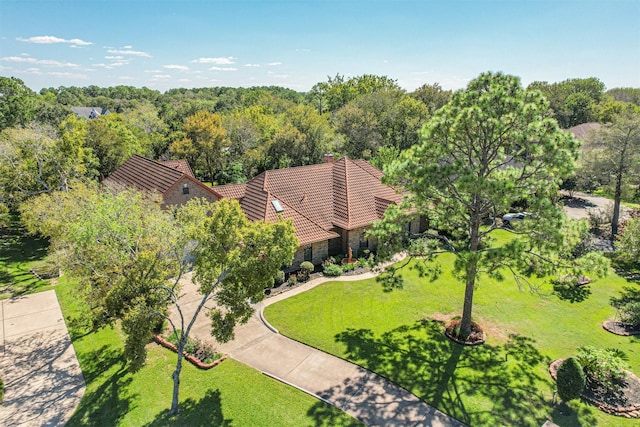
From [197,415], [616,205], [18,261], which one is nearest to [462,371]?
[197,415]

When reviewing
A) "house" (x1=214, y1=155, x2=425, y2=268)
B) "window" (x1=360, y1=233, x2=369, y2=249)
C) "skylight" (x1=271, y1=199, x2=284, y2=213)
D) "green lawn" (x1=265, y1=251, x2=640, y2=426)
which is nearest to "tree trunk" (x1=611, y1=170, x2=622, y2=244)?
"green lawn" (x1=265, y1=251, x2=640, y2=426)

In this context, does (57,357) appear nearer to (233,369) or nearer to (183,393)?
(183,393)

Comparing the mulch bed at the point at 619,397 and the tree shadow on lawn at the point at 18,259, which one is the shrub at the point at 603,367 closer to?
the mulch bed at the point at 619,397

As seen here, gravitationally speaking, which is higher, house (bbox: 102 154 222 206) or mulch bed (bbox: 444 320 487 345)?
house (bbox: 102 154 222 206)

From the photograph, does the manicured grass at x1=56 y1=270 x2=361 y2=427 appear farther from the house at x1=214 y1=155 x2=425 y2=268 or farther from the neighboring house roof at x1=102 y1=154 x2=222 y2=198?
the neighboring house roof at x1=102 y1=154 x2=222 y2=198

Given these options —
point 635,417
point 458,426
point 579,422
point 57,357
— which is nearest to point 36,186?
point 57,357

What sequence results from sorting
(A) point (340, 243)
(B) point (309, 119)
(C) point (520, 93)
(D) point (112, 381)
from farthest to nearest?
(B) point (309, 119)
(A) point (340, 243)
(D) point (112, 381)
(C) point (520, 93)
